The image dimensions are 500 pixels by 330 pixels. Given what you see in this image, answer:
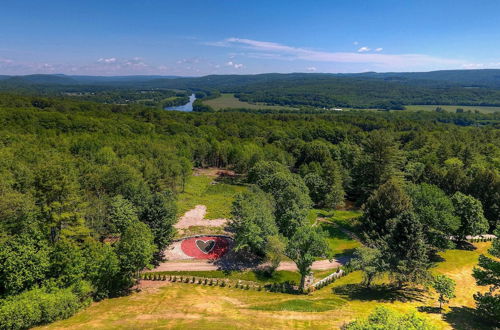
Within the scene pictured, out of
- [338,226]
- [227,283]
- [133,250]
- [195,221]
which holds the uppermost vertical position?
[133,250]

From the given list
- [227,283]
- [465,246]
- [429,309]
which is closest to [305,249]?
[227,283]

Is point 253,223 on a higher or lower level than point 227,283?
higher

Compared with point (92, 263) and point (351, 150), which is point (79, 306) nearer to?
point (92, 263)

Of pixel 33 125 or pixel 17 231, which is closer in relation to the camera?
pixel 17 231

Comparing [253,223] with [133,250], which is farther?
[253,223]

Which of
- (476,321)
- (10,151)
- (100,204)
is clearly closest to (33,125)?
(10,151)

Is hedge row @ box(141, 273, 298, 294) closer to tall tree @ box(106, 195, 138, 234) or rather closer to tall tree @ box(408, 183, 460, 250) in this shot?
tall tree @ box(106, 195, 138, 234)

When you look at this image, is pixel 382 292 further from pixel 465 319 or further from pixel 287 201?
pixel 287 201

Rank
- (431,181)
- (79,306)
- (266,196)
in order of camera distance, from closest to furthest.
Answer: (79,306) → (266,196) → (431,181)
